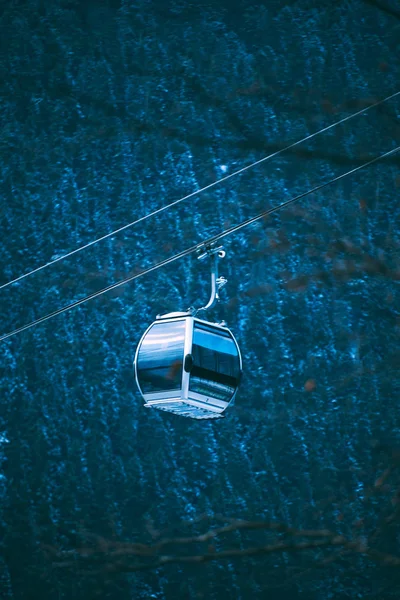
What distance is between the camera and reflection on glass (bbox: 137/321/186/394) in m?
4.70

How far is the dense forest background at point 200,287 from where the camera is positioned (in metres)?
6.84

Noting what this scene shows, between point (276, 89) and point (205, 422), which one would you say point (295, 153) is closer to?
point (276, 89)

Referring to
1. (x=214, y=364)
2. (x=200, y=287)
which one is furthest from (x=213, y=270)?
(x=200, y=287)

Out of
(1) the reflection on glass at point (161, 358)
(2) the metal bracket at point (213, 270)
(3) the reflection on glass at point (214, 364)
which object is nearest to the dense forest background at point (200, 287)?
(2) the metal bracket at point (213, 270)

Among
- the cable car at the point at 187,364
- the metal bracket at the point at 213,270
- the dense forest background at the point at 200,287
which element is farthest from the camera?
the dense forest background at the point at 200,287

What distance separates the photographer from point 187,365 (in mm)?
4668

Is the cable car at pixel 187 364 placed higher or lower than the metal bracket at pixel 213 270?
lower

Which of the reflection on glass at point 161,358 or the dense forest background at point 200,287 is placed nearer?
the reflection on glass at point 161,358

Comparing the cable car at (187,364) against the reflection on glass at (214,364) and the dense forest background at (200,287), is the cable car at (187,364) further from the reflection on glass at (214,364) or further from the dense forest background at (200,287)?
the dense forest background at (200,287)

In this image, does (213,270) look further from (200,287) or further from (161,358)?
(200,287)

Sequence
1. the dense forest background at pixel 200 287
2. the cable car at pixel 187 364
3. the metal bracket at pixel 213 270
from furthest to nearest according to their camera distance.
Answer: the dense forest background at pixel 200 287, the metal bracket at pixel 213 270, the cable car at pixel 187 364

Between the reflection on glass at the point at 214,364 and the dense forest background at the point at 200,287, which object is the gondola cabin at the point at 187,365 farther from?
the dense forest background at the point at 200,287

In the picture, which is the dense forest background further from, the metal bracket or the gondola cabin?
the gondola cabin

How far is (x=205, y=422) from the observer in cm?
690
